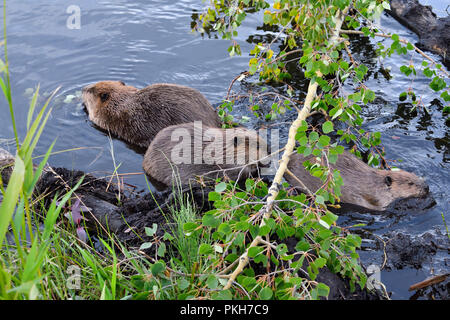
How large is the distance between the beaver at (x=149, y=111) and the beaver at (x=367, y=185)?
3.73 feet

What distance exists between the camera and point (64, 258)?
2.25 metres

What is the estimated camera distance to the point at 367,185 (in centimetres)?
356

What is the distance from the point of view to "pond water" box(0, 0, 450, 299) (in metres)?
3.85

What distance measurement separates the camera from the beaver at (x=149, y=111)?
169 inches

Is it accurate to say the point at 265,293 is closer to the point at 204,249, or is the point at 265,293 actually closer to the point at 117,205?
the point at 204,249

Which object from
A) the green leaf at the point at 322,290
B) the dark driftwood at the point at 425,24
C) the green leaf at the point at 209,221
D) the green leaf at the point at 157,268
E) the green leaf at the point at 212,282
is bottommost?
the green leaf at the point at 157,268

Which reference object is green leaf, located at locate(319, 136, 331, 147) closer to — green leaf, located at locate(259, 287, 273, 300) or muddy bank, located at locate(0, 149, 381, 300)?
green leaf, located at locate(259, 287, 273, 300)

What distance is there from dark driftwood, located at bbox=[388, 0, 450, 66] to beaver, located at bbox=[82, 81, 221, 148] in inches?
126

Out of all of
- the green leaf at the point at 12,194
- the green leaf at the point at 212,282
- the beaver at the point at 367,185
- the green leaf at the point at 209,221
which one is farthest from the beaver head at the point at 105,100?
the green leaf at the point at 12,194

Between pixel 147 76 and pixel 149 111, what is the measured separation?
48.8 inches

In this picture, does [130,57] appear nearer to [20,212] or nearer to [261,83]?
[261,83]

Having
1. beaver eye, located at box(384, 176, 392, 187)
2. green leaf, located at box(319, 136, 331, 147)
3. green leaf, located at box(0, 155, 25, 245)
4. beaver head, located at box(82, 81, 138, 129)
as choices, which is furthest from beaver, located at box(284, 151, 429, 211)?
green leaf, located at box(0, 155, 25, 245)

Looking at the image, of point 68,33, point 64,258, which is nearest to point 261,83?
point 68,33

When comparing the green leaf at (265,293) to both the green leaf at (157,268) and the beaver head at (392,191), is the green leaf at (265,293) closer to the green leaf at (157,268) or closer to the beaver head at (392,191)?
the green leaf at (157,268)
